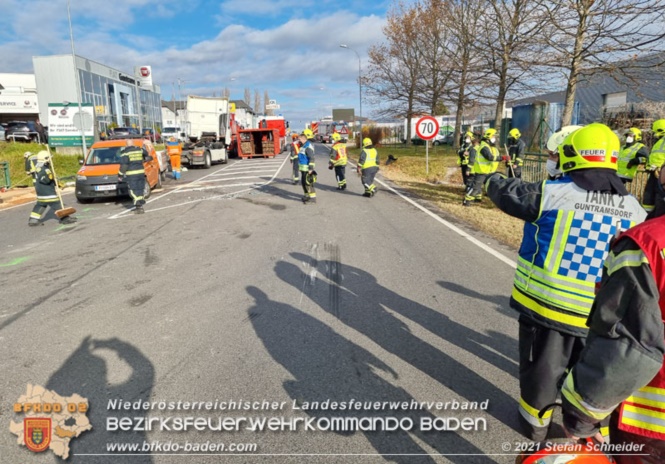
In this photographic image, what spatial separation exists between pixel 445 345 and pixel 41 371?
3.49m

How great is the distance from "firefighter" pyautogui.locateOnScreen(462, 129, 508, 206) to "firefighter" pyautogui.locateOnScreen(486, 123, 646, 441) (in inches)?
310

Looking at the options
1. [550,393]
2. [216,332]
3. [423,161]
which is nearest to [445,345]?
[550,393]

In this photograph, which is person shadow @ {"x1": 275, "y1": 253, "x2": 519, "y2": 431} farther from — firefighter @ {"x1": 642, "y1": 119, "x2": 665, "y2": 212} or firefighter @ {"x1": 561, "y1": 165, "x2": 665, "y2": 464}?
firefighter @ {"x1": 642, "y1": 119, "x2": 665, "y2": 212}

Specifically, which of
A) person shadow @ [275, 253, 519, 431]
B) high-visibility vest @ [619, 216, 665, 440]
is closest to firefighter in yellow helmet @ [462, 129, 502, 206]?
person shadow @ [275, 253, 519, 431]

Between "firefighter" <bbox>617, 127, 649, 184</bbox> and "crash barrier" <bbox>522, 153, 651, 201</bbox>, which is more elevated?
"firefighter" <bbox>617, 127, 649, 184</bbox>

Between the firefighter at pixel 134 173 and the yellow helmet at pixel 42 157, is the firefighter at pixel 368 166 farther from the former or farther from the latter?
the yellow helmet at pixel 42 157

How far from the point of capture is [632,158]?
791cm

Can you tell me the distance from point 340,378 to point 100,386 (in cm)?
188

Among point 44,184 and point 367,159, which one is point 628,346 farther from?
point 44,184

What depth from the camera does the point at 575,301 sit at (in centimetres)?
254

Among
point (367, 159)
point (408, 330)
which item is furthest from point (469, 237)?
point (367, 159)

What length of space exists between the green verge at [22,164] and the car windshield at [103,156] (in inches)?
201

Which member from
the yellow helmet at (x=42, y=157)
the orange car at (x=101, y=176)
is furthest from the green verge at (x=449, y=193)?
the yellow helmet at (x=42, y=157)

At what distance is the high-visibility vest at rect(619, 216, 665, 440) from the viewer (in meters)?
1.42
